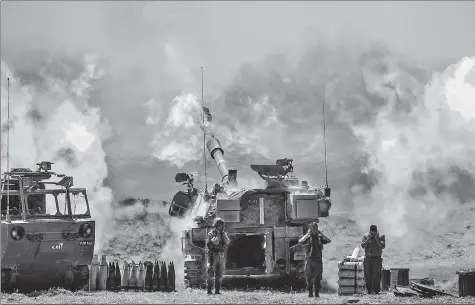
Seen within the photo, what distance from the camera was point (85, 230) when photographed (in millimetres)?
18531

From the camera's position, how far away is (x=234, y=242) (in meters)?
21.6

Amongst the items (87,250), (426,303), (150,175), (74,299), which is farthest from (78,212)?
(150,175)

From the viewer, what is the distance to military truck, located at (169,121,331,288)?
2062cm

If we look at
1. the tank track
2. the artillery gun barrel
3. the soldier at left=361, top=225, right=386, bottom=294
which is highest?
the artillery gun barrel

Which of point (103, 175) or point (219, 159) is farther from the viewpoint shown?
point (103, 175)

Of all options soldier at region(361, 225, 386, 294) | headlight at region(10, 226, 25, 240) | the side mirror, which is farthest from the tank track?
soldier at region(361, 225, 386, 294)

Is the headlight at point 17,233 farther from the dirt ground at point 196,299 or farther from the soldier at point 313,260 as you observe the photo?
the soldier at point 313,260

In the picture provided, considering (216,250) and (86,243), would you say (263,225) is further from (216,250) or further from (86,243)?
(86,243)

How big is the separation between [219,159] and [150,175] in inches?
241

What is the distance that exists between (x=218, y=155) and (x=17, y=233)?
9414 mm

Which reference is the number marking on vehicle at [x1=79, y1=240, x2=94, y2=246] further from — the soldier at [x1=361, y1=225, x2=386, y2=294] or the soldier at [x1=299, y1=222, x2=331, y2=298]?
the soldier at [x1=361, y1=225, x2=386, y2=294]

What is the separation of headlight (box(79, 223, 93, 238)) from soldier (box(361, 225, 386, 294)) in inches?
240

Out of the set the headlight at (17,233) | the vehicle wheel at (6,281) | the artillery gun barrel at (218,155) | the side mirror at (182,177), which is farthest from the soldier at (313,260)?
the side mirror at (182,177)

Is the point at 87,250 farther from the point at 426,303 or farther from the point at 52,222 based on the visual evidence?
the point at 426,303
